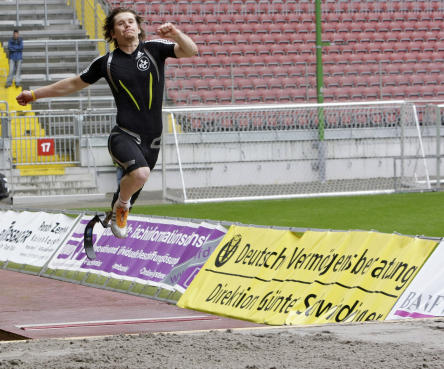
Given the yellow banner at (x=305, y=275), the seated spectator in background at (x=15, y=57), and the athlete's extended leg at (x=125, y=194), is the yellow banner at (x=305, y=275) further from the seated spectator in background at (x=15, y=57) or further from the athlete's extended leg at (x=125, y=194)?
the seated spectator in background at (x=15, y=57)

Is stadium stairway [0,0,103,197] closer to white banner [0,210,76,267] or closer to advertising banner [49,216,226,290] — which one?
white banner [0,210,76,267]

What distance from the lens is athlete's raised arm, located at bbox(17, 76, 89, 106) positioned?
8.77m

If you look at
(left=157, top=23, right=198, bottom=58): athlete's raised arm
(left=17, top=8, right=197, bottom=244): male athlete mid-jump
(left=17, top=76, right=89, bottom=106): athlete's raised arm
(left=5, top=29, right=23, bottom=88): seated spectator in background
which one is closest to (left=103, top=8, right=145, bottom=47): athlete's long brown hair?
(left=17, top=8, right=197, bottom=244): male athlete mid-jump

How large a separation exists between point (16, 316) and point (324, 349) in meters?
4.53

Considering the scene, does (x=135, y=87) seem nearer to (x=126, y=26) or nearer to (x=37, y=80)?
(x=126, y=26)

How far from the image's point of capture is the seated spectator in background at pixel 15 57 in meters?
26.2

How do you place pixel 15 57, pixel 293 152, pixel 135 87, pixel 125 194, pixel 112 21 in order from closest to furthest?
pixel 112 21 → pixel 135 87 → pixel 125 194 → pixel 293 152 → pixel 15 57

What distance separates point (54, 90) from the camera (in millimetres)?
8867

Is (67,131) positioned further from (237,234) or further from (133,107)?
(133,107)

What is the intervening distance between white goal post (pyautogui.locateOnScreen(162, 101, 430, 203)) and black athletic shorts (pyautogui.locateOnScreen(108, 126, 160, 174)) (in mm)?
13879

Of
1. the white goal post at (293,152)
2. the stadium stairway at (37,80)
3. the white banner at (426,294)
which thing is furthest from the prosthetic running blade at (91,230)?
the white goal post at (293,152)

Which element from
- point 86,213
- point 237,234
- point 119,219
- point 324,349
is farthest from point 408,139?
point 324,349

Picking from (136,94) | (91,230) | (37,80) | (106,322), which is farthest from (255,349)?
(37,80)

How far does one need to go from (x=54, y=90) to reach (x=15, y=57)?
717 inches
